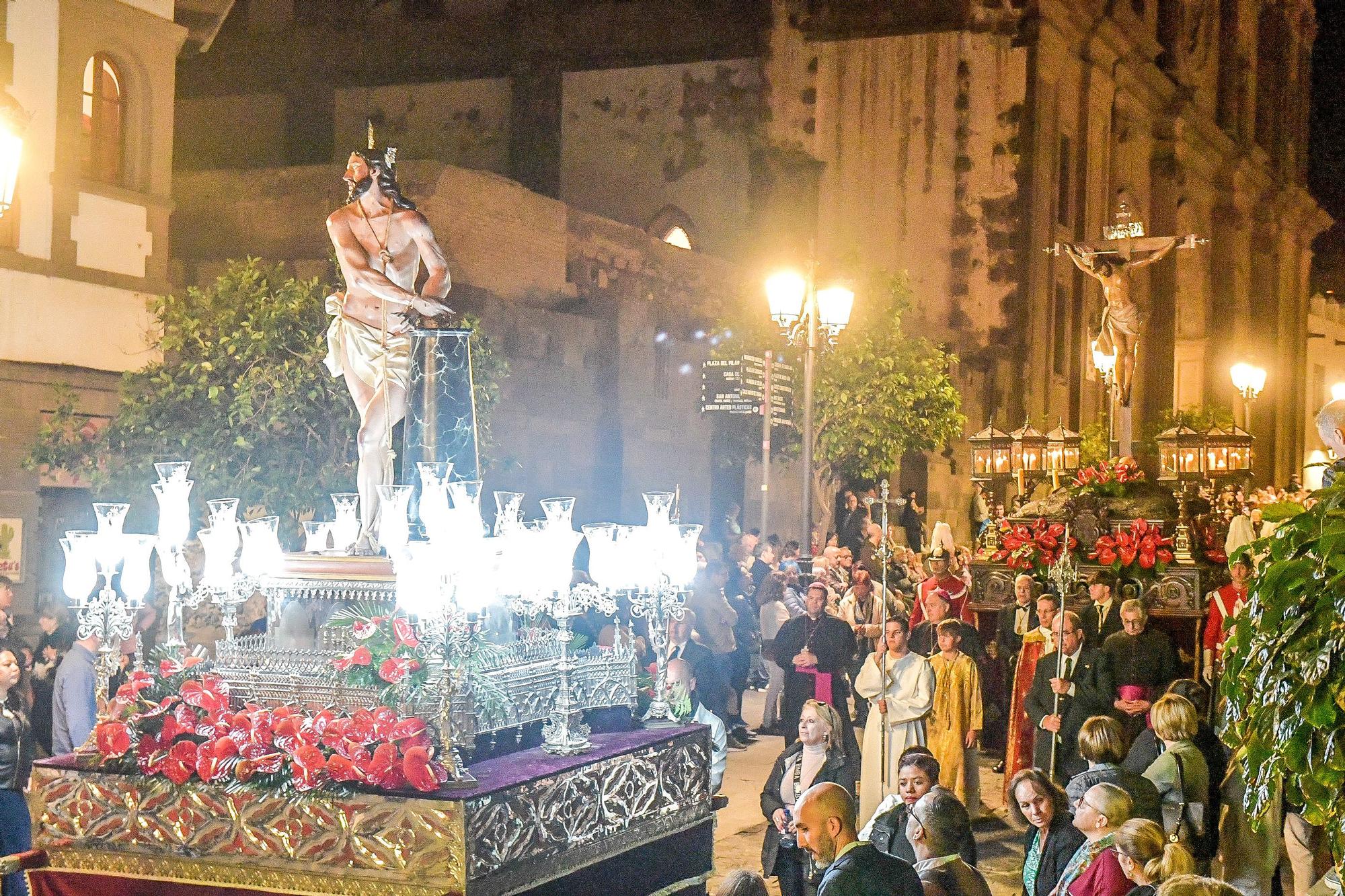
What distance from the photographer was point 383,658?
840 centimetres

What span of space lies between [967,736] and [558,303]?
15.4 meters

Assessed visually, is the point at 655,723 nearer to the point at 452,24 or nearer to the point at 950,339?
the point at 950,339

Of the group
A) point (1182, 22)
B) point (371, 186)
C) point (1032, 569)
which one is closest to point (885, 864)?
point (371, 186)

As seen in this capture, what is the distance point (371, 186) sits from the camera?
9.34 metres

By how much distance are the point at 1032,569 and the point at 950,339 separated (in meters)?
20.3

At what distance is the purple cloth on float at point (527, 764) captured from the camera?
741cm

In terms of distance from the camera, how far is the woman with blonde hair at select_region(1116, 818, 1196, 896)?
21.5 feet

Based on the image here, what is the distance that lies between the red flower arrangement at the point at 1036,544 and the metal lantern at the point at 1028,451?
424cm

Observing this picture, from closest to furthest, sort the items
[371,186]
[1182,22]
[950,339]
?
[371,186]
[950,339]
[1182,22]

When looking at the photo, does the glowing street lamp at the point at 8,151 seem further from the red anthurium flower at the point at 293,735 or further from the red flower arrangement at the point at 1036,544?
the red flower arrangement at the point at 1036,544

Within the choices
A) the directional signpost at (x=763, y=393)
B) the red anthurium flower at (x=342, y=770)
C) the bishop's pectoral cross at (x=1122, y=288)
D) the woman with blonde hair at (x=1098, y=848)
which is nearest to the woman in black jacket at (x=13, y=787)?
the red anthurium flower at (x=342, y=770)

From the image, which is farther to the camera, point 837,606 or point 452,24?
point 452,24

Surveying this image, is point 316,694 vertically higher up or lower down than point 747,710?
higher up

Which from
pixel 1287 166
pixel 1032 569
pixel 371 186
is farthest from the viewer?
pixel 1287 166
